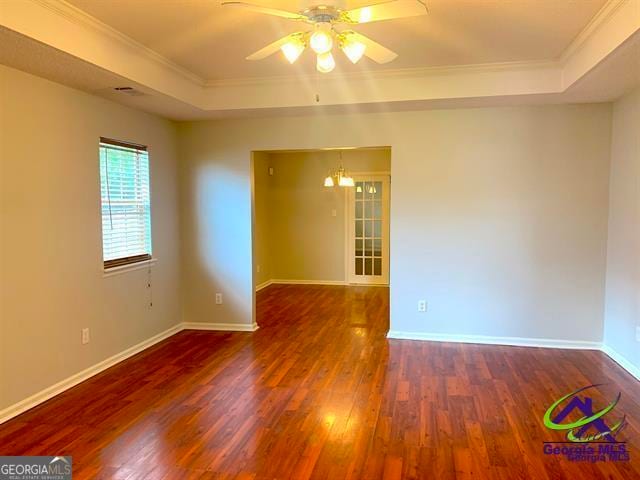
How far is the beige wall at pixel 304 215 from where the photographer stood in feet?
25.8

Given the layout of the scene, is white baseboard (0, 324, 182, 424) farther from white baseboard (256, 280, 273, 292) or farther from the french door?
the french door

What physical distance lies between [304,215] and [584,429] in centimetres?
573

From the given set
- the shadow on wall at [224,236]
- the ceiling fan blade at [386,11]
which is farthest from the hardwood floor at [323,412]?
the ceiling fan blade at [386,11]

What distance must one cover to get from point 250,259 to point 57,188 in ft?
6.95

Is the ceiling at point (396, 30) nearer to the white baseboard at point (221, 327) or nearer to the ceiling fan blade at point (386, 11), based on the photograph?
the ceiling fan blade at point (386, 11)

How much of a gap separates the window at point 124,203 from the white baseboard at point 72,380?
823 millimetres

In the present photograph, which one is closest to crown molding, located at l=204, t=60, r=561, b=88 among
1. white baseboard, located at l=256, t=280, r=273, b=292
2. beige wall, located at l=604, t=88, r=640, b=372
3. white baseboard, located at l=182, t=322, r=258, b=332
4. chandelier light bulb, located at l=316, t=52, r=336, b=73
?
beige wall, located at l=604, t=88, r=640, b=372

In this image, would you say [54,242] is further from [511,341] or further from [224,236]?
[511,341]

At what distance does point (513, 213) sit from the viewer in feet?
15.0

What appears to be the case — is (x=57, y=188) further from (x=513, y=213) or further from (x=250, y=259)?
(x=513, y=213)

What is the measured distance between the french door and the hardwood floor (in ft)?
10.3

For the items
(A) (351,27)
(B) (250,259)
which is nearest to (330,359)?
(B) (250,259)

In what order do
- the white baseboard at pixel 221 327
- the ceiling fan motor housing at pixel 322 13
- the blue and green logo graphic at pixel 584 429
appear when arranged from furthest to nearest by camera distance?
the white baseboard at pixel 221 327
the blue and green logo graphic at pixel 584 429
the ceiling fan motor housing at pixel 322 13

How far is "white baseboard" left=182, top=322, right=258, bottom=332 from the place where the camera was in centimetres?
524
